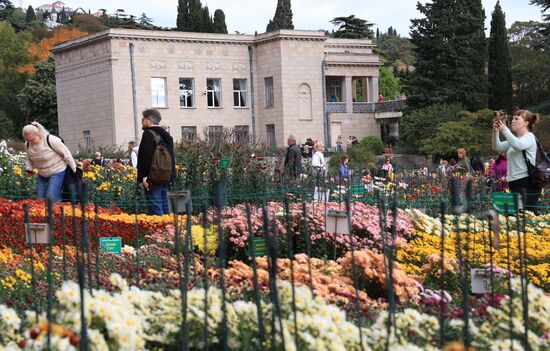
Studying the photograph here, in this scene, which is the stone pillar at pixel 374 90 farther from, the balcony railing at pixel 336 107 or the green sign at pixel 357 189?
the green sign at pixel 357 189

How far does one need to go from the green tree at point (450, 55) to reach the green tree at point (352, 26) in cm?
2399

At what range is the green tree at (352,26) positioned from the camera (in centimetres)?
6758

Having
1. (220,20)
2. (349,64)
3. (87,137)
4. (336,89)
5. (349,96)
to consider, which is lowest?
(87,137)

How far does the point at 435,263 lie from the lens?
24.7 feet

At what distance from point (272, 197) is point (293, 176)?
8.33ft

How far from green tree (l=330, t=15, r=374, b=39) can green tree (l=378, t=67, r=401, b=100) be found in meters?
4.71

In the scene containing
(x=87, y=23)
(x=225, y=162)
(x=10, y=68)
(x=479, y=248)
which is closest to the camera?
(x=479, y=248)

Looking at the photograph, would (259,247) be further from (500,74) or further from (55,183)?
(500,74)

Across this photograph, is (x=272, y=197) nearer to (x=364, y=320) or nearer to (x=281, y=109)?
(x=364, y=320)

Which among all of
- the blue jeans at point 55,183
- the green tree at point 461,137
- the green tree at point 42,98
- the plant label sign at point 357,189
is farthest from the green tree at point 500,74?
the blue jeans at point 55,183

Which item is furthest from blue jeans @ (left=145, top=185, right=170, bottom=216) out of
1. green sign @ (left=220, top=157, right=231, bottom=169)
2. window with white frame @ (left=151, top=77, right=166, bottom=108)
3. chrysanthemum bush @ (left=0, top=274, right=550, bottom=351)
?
window with white frame @ (left=151, top=77, right=166, bottom=108)

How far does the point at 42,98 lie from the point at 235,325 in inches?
2033

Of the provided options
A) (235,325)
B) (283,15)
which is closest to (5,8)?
(283,15)

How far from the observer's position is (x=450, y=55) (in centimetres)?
4231
